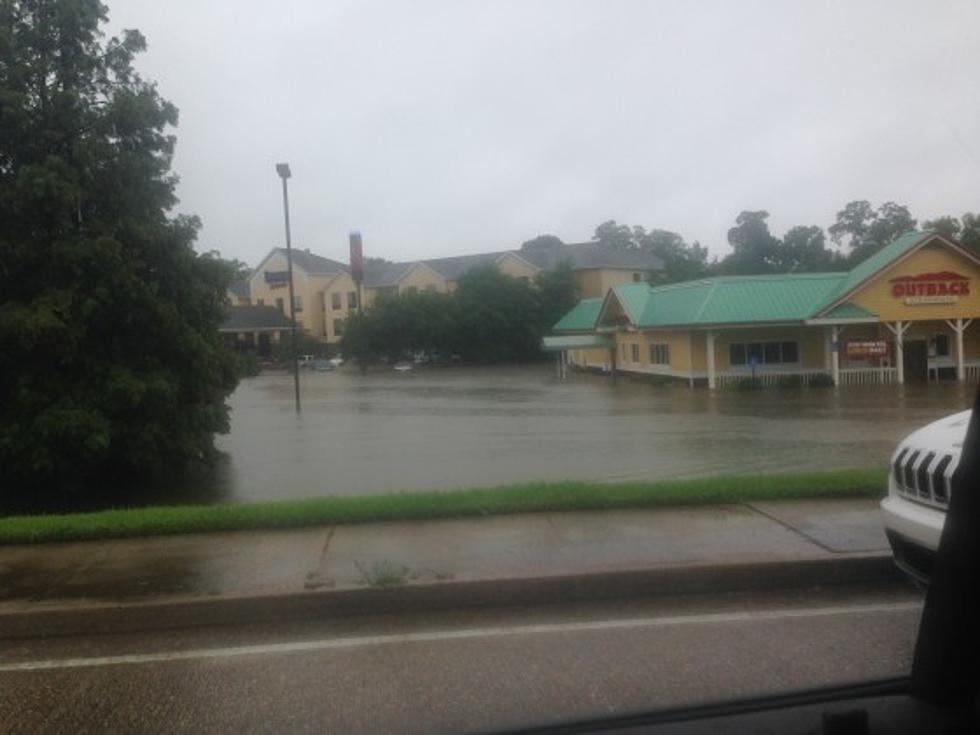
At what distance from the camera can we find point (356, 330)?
59125 millimetres

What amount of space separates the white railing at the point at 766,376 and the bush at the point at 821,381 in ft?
0.28

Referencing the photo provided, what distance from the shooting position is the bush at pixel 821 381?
3450cm

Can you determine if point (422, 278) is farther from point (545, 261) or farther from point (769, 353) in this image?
point (769, 353)

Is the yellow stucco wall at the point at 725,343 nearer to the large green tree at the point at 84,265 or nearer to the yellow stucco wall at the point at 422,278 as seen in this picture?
the large green tree at the point at 84,265

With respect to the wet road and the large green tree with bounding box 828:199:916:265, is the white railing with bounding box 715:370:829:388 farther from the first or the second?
the wet road

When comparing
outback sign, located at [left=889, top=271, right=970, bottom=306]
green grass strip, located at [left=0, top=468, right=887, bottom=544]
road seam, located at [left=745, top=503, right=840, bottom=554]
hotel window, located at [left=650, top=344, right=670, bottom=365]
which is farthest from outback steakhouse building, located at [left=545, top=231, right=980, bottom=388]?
road seam, located at [left=745, top=503, right=840, bottom=554]

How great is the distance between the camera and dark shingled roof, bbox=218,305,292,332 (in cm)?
2319

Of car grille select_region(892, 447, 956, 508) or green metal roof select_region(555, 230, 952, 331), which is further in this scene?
green metal roof select_region(555, 230, 952, 331)

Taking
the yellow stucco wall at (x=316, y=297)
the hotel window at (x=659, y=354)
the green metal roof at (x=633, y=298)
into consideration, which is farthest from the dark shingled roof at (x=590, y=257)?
the hotel window at (x=659, y=354)

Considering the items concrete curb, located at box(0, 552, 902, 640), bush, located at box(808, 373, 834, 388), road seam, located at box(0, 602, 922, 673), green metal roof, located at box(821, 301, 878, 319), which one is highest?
green metal roof, located at box(821, 301, 878, 319)

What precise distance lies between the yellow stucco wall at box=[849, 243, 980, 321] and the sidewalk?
27170 mm

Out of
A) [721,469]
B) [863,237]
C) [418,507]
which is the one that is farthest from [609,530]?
[863,237]

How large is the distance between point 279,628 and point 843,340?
32718mm

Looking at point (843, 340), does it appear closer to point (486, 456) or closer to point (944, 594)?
point (486, 456)
